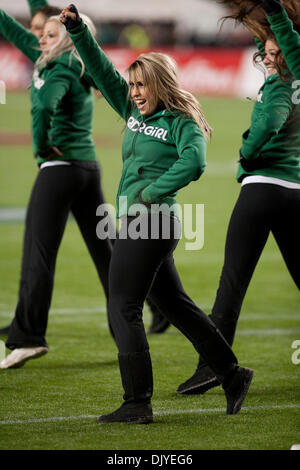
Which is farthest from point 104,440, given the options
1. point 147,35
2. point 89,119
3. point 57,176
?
point 147,35

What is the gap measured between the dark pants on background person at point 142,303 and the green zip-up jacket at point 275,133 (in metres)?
0.74

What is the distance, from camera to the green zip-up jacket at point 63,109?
6719mm

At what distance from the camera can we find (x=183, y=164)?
493 cm

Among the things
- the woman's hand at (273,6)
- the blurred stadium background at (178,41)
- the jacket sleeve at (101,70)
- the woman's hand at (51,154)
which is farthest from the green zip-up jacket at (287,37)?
the blurred stadium background at (178,41)

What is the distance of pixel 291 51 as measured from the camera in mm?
5137

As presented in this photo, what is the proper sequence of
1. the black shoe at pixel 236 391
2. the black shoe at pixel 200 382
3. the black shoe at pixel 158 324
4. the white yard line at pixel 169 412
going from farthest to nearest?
the black shoe at pixel 158 324 → the black shoe at pixel 200 382 → the black shoe at pixel 236 391 → the white yard line at pixel 169 412

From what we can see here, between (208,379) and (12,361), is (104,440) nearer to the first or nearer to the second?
(208,379)

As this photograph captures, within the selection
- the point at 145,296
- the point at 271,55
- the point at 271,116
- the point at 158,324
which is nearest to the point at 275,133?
the point at 271,116

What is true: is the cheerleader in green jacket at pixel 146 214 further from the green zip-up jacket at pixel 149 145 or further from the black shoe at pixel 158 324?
the black shoe at pixel 158 324

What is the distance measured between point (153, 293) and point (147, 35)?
41.4 m

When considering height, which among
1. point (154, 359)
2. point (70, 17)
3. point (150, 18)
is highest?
point (150, 18)

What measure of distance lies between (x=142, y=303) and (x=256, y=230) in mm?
893

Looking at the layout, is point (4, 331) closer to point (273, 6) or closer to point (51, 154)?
point (51, 154)

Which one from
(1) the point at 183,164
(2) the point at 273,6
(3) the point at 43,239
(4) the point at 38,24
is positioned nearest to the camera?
(1) the point at 183,164
